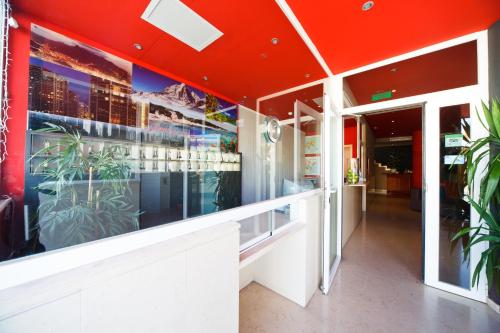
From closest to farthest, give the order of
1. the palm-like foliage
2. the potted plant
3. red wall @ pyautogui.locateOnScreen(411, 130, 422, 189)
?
1. the palm-like foliage
2. the potted plant
3. red wall @ pyautogui.locateOnScreen(411, 130, 422, 189)

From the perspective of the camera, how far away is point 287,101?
3.76 metres

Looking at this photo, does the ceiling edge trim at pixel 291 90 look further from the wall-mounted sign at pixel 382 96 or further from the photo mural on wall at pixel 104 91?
the photo mural on wall at pixel 104 91

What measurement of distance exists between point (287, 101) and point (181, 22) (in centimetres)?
230

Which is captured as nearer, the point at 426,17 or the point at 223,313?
the point at 223,313

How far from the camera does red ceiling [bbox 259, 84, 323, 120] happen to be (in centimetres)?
335

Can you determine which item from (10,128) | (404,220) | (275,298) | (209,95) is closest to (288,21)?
(209,95)

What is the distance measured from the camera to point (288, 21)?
6.61ft

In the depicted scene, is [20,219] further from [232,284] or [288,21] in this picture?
[288,21]

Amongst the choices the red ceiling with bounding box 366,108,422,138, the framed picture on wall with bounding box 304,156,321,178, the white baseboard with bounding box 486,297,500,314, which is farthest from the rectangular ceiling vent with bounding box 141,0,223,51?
the red ceiling with bounding box 366,108,422,138

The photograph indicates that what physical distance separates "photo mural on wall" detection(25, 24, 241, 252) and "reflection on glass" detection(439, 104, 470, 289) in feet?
8.56

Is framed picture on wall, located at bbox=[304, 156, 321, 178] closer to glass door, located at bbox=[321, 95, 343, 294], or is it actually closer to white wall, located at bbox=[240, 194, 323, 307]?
glass door, located at bbox=[321, 95, 343, 294]

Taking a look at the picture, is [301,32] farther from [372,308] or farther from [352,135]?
[352,135]

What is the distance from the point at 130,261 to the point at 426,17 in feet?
10.6

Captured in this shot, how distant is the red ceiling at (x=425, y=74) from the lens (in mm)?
2211
